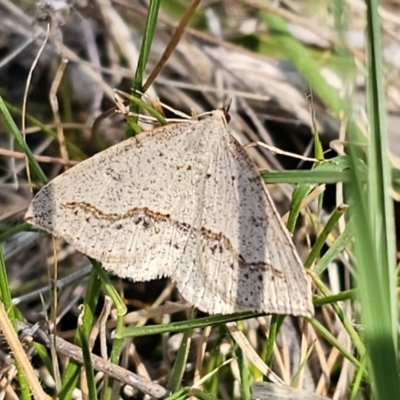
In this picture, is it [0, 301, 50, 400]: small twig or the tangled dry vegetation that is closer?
[0, 301, 50, 400]: small twig

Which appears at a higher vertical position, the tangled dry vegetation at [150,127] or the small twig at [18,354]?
the tangled dry vegetation at [150,127]

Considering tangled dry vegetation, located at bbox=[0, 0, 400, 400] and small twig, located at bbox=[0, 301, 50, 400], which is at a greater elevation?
tangled dry vegetation, located at bbox=[0, 0, 400, 400]

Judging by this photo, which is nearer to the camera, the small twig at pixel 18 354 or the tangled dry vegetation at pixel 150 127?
the small twig at pixel 18 354

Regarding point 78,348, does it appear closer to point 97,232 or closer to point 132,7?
point 97,232

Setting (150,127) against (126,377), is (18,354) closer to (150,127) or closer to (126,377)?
(126,377)

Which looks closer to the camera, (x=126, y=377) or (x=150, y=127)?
(x=126, y=377)

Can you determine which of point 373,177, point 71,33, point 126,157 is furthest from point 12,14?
point 373,177

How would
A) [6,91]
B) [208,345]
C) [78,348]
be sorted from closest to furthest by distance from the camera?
[78,348], [208,345], [6,91]

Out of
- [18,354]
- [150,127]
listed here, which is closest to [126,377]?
[18,354]
